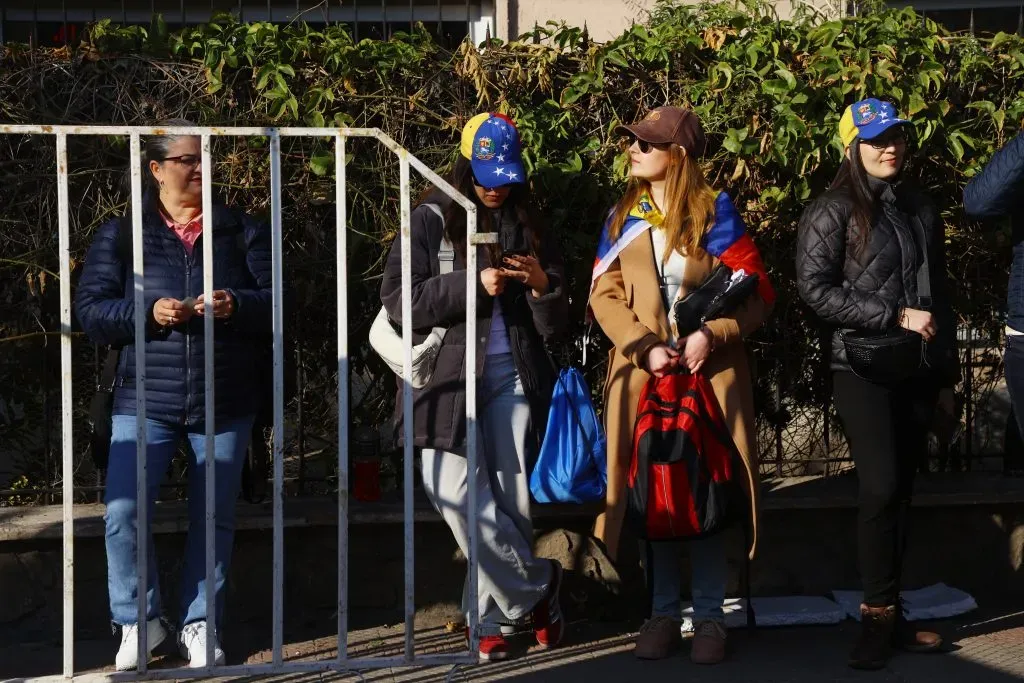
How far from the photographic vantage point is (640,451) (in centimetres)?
466

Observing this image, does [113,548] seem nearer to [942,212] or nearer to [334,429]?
[334,429]

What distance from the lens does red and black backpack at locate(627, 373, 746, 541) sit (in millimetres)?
4578

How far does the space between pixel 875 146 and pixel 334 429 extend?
2.29 m

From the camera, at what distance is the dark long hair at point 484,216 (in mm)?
4652

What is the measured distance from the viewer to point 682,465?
4.58 meters

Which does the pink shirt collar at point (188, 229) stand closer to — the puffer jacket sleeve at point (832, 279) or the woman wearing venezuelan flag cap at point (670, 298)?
the woman wearing venezuelan flag cap at point (670, 298)

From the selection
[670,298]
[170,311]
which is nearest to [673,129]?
[670,298]

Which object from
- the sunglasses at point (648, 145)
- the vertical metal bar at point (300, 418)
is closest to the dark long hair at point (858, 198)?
the sunglasses at point (648, 145)

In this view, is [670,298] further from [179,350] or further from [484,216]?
[179,350]

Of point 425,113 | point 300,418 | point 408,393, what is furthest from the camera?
point 300,418

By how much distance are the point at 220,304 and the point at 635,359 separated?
135cm

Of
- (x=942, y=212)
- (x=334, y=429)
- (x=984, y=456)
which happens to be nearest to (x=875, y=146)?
(x=942, y=212)

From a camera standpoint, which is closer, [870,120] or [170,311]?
[170,311]

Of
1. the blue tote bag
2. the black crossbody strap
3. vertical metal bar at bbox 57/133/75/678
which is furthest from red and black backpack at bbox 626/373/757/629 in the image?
vertical metal bar at bbox 57/133/75/678
